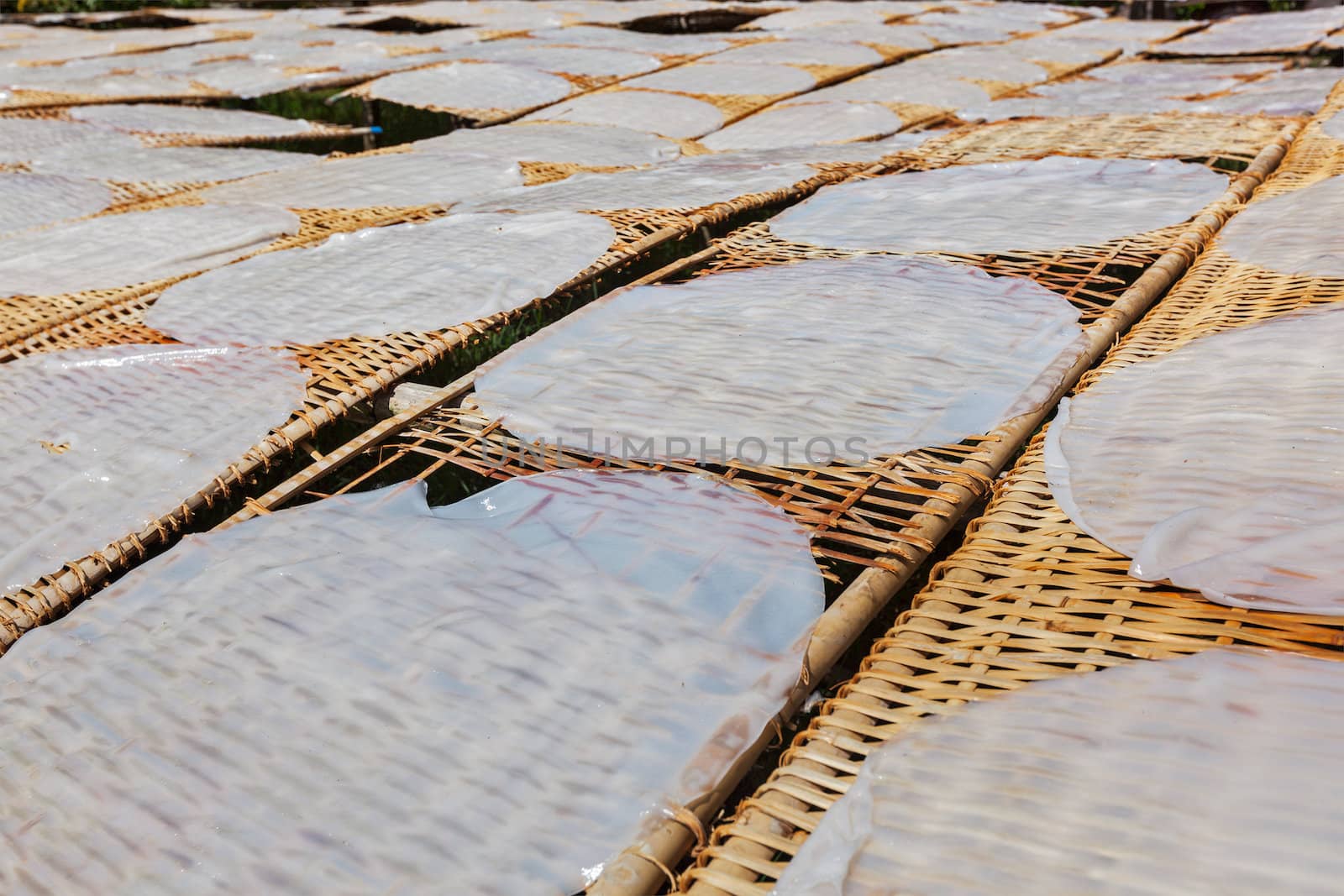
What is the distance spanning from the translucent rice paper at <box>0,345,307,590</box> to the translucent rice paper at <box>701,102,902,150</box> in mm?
2286

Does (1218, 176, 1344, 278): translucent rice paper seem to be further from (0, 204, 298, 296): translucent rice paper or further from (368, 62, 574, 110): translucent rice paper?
(368, 62, 574, 110): translucent rice paper

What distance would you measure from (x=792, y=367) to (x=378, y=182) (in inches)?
76.3

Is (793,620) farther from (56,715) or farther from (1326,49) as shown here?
(1326,49)

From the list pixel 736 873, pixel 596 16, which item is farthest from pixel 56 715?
pixel 596 16

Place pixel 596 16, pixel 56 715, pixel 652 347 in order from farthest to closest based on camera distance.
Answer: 1. pixel 596 16
2. pixel 652 347
3. pixel 56 715

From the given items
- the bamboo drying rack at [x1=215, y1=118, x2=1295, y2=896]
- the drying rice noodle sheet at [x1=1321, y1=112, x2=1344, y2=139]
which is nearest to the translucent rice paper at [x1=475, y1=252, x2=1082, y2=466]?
the bamboo drying rack at [x1=215, y1=118, x2=1295, y2=896]

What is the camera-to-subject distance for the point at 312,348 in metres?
1.87

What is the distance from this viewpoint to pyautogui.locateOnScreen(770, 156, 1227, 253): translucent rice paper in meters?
2.18

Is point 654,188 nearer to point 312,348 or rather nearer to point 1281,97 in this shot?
point 312,348

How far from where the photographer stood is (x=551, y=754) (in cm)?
94

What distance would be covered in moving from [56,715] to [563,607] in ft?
1.85

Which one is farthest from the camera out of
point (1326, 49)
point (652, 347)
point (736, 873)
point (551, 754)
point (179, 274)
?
point (1326, 49)

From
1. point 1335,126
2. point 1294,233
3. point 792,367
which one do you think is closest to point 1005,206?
point 1294,233

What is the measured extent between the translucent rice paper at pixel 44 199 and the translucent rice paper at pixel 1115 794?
3.05m
